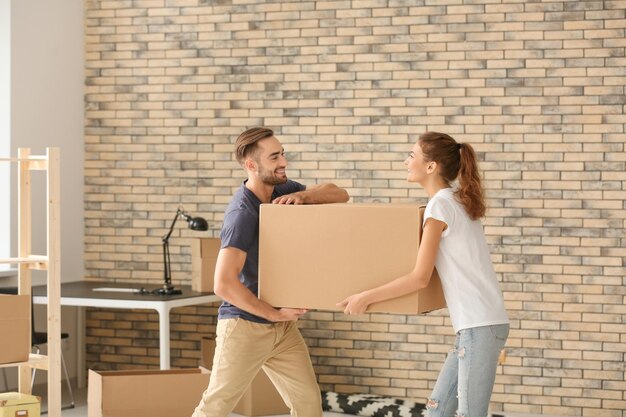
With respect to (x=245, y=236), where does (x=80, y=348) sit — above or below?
below

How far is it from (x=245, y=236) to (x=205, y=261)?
2990 mm

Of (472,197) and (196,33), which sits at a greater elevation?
(196,33)

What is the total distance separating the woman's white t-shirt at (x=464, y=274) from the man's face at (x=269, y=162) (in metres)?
0.60

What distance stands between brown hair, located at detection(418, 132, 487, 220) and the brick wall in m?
3.02

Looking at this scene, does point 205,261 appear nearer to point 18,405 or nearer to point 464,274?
point 18,405

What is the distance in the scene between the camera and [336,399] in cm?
655

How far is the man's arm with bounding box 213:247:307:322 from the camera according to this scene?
3.60m

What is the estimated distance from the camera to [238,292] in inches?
142

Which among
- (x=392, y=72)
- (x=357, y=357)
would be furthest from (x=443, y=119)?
(x=357, y=357)

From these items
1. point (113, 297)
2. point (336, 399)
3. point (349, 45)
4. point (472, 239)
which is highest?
point (349, 45)

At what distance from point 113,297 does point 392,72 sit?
2309mm

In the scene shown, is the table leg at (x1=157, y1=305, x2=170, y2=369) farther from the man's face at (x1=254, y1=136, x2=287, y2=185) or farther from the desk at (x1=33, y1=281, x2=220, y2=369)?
the man's face at (x1=254, y1=136, x2=287, y2=185)

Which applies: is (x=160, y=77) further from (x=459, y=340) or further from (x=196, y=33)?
(x=459, y=340)

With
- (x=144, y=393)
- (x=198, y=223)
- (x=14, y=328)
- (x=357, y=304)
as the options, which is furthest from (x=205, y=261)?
(x=357, y=304)
